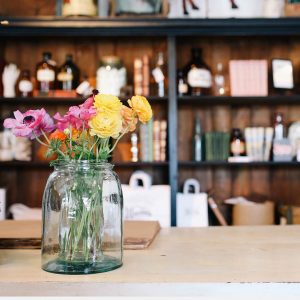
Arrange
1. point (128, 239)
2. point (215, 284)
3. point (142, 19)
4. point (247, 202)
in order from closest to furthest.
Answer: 1. point (215, 284)
2. point (128, 239)
3. point (142, 19)
4. point (247, 202)

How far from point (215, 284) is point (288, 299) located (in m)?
0.18

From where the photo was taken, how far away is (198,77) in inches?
124

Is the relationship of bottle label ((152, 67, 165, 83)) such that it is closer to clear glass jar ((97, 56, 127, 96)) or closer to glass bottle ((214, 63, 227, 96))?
clear glass jar ((97, 56, 127, 96))

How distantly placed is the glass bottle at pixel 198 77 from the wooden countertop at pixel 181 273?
1.87m

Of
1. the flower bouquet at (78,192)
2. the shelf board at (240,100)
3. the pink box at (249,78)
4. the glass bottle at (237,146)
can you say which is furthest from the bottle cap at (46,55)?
the flower bouquet at (78,192)

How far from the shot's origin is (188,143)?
11.2ft

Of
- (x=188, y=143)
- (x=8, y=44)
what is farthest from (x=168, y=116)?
(x=8, y=44)

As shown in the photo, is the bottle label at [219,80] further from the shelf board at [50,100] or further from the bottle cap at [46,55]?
the bottle cap at [46,55]

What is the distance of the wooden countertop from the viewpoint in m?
0.96

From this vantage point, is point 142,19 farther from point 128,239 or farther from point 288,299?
point 288,299

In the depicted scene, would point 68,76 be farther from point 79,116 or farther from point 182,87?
point 79,116

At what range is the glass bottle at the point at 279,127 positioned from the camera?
3.21 m

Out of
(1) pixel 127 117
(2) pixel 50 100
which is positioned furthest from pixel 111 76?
(1) pixel 127 117

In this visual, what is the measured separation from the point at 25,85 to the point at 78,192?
7.44 feet
